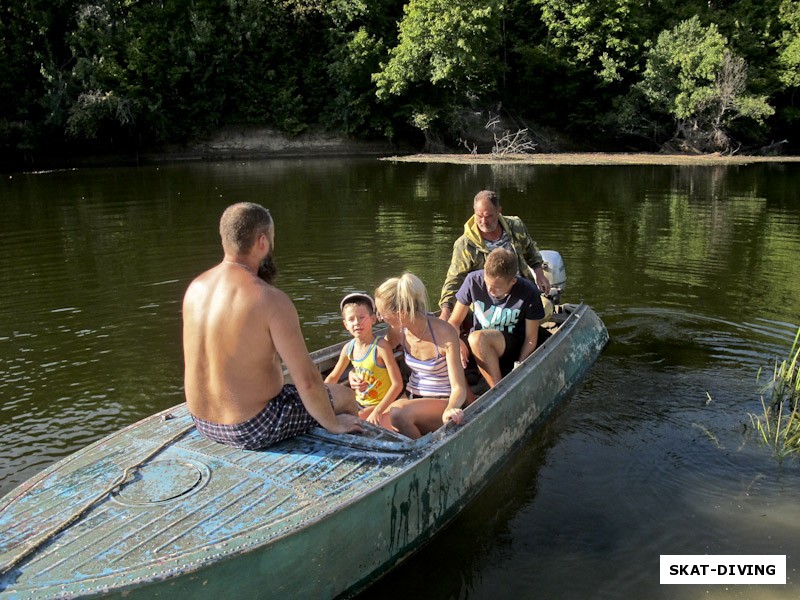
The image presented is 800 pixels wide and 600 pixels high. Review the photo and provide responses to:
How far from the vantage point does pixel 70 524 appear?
9.80 feet

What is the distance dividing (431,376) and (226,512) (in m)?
1.88

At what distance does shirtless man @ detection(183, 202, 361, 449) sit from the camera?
125 inches

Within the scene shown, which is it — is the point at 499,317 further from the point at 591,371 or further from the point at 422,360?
the point at 591,371

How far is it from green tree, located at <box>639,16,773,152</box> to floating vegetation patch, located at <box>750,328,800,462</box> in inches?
1043

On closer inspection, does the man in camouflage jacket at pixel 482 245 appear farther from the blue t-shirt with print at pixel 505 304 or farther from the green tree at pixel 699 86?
the green tree at pixel 699 86

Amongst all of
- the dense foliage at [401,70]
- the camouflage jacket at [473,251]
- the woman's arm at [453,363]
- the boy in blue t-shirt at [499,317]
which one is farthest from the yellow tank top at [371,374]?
the dense foliage at [401,70]

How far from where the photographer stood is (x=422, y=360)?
15.2 feet

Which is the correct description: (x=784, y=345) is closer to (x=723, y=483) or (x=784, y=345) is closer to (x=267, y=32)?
(x=723, y=483)

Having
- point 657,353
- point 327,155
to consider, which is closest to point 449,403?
point 657,353

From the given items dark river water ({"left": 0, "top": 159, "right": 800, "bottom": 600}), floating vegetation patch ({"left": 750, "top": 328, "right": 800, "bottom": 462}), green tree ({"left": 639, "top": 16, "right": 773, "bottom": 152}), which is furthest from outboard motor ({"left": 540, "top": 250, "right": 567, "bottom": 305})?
green tree ({"left": 639, "top": 16, "right": 773, "bottom": 152})

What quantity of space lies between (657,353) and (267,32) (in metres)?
32.8

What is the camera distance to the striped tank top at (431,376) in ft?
15.1

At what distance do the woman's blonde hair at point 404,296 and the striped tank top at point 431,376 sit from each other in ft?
1.46

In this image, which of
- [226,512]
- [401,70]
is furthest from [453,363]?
[401,70]
